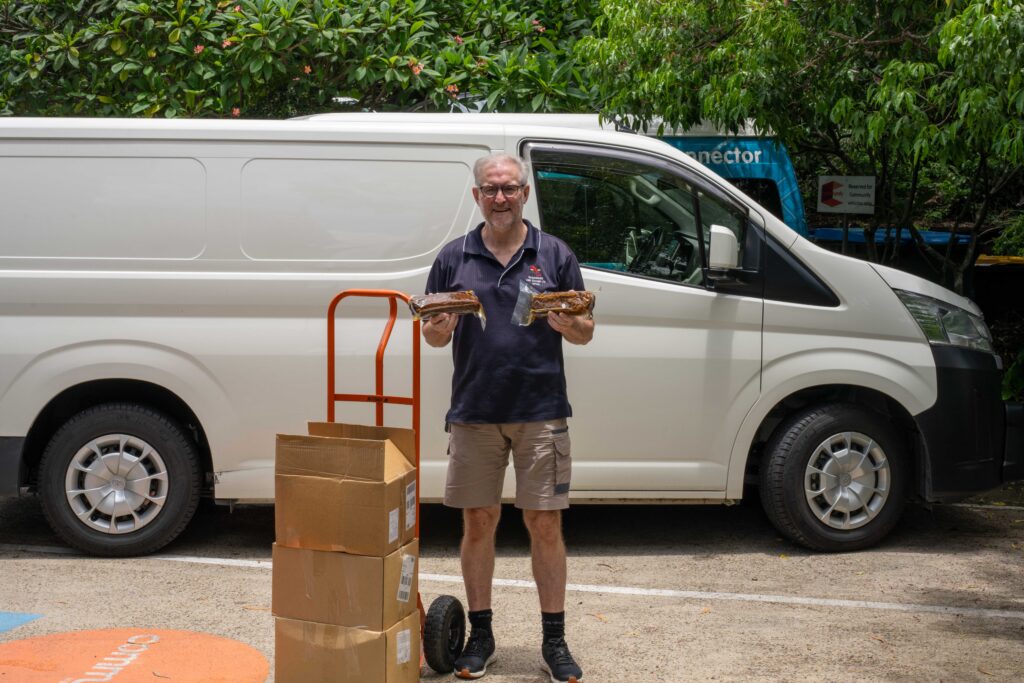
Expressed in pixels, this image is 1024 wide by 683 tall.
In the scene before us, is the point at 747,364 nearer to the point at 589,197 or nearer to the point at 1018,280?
the point at 589,197

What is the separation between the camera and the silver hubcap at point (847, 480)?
6625 mm

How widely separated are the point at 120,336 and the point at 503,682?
9.41ft

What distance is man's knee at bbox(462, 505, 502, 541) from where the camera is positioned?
4695 mm

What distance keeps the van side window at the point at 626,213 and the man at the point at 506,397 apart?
1845 millimetres

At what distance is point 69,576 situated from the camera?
6.21m

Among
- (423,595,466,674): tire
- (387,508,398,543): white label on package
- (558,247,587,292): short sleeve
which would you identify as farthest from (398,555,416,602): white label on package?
(558,247,587,292): short sleeve

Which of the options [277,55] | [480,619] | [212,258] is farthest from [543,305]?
[277,55]

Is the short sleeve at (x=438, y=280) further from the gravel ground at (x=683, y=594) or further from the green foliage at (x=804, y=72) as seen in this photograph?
the green foliage at (x=804, y=72)

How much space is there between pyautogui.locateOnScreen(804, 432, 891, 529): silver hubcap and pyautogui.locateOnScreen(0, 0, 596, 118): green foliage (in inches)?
171

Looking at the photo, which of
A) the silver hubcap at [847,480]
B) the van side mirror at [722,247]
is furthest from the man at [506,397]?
the silver hubcap at [847,480]

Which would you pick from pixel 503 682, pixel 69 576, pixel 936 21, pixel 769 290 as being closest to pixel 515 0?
pixel 936 21

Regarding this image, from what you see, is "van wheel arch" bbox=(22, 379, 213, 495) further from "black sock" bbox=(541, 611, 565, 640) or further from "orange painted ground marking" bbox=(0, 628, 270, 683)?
"black sock" bbox=(541, 611, 565, 640)

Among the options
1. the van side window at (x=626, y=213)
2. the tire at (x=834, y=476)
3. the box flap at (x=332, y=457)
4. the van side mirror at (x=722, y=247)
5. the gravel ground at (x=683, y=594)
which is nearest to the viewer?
the box flap at (x=332, y=457)

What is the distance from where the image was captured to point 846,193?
1025cm
